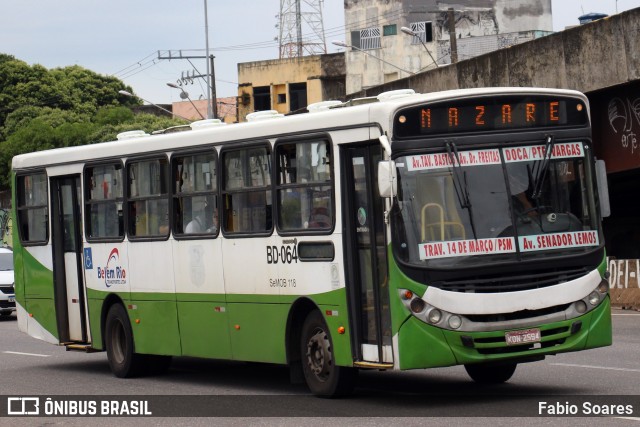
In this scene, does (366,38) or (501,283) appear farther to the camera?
(366,38)

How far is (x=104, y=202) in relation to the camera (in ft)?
58.7

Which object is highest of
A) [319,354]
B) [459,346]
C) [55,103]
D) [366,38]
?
[366,38]

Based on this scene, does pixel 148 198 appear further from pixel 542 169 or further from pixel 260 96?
pixel 260 96

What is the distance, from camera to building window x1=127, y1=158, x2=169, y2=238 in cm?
1650

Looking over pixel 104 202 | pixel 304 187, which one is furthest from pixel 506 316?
pixel 104 202

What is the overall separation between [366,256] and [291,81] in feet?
231

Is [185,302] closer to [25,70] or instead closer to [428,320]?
[428,320]

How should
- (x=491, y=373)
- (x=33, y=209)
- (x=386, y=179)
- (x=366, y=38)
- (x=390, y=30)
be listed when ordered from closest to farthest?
1. (x=386, y=179)
2. (x=491, y=373)
3. (x=33, y=209)
4. (x=390, y=30)
5. (x=366, y=38)

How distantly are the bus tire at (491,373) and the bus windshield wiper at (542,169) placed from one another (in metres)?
2.24

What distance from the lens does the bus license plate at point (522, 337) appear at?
12.2 meters

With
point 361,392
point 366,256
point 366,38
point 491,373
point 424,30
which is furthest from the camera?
point 366,38

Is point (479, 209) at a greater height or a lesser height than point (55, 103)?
lesser

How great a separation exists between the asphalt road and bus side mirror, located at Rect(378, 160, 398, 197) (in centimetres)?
193

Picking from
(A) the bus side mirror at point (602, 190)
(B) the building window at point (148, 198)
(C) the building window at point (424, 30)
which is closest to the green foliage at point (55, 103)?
(C) the building window at point (424, 30)
